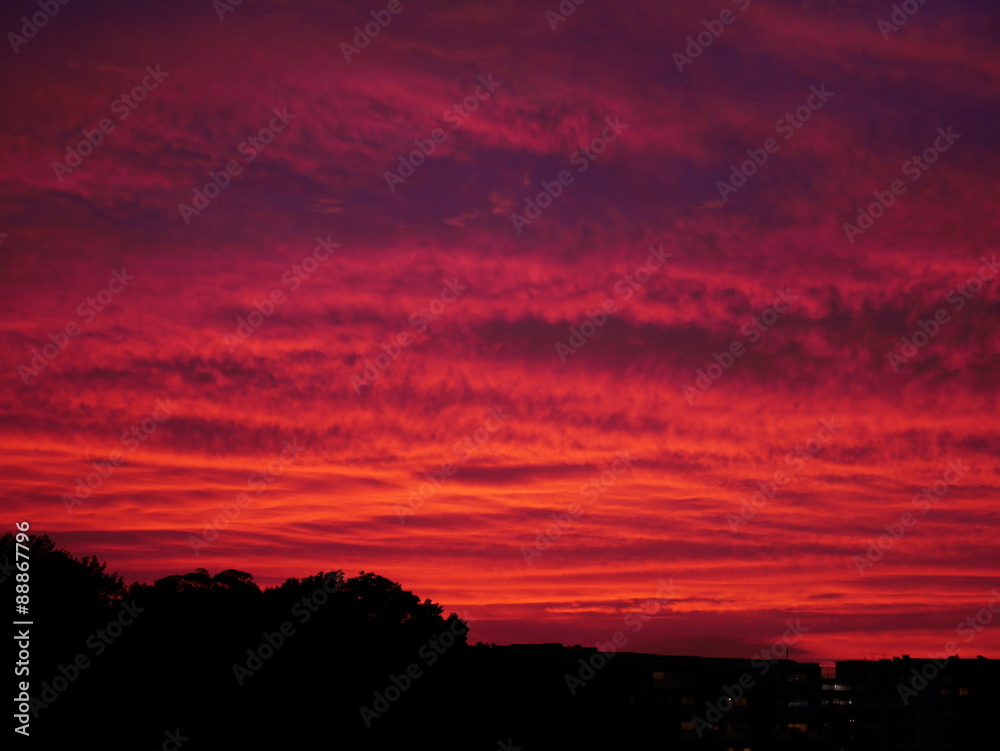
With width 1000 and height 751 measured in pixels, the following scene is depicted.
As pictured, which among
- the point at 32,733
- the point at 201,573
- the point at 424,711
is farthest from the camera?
the point at 201,573

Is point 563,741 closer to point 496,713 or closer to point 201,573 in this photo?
point 496,713

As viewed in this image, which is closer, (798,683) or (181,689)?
(181,689)

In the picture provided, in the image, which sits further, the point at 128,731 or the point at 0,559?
the point at 0,559

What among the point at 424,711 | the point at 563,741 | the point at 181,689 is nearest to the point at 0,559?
the point at 181,689

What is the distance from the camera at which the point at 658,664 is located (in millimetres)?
141250

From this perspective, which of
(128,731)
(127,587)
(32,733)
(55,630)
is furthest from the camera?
(127,587)

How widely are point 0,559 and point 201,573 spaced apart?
49.2 m

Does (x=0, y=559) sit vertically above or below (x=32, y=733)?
above

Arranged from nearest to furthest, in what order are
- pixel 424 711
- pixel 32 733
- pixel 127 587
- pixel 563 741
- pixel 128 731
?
pixel 32 733 → pixel 128 731 → pixel 424 711 → pixel 563 741 → pixel 127 587

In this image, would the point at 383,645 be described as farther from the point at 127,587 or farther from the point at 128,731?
the point at 127,587

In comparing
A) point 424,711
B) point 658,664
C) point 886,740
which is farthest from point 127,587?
point 886,740

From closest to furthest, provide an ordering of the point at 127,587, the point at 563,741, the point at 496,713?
the point at 496,713 → the point at 563,741 → the point at 127,587

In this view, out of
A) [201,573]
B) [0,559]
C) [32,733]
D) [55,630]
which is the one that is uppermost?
[201,573]

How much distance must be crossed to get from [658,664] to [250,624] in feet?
310
